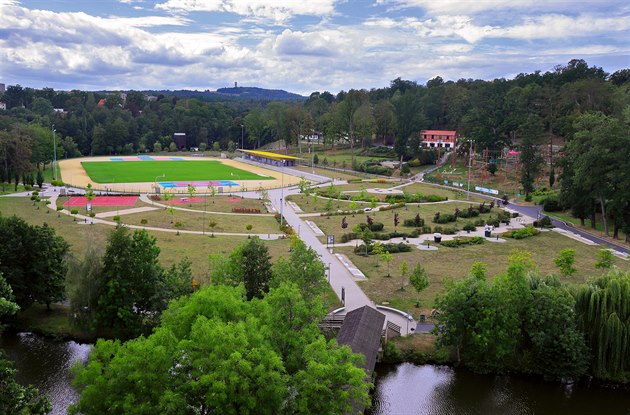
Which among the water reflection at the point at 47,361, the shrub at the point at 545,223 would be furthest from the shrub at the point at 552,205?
the water reflection at the point at 47,361

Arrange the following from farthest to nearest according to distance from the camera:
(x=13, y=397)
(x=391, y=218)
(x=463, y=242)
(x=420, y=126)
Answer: (x=420, y=126) → (x=391, y=218) → (x=463, y=242) → (x=13, y=397)

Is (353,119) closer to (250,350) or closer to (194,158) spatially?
(194,158)

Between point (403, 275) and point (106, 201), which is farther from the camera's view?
point (106, 201)

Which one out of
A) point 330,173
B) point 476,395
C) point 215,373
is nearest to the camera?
point 215,373

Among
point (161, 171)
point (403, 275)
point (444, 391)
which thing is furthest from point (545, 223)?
point (161, 171)

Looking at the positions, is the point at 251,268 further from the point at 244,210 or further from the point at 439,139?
the point at 439,139

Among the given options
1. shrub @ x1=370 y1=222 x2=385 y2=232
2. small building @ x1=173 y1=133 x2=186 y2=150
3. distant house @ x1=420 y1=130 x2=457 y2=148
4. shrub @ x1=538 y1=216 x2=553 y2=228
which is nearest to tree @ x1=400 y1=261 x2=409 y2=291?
shrub @ x1=370 y1=222 x2=385 y2=232

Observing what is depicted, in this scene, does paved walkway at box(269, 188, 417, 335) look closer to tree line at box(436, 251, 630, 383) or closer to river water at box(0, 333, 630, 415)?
river water at box(0, 333, 630, 415)

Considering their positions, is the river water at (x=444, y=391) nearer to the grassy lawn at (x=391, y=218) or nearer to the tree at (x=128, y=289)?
the tree at (x=128, y=289)
